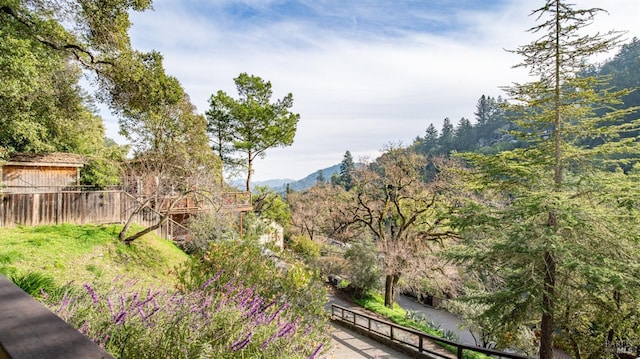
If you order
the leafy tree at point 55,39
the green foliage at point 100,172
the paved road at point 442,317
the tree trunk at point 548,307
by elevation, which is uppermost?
the leafy tree at point 55,39

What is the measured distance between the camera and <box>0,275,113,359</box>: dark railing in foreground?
32.6 inches

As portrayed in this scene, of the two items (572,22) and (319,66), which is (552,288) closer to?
(572,22)

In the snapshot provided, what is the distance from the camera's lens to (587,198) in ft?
25.3

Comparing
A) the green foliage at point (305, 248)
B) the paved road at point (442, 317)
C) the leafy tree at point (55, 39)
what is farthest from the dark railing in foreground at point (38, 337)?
the green foliage at point (305, 248)

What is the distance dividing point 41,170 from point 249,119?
11524 millimetres

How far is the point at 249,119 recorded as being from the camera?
73.6 ft

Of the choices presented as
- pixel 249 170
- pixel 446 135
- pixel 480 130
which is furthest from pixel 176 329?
pixel 480 130

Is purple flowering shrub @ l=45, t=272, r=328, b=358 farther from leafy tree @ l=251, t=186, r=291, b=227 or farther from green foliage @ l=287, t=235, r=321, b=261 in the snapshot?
leafy tree @ l=251, t=186, r=291, b=227

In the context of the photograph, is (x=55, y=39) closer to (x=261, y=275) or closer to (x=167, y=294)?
(x=167, y=294)

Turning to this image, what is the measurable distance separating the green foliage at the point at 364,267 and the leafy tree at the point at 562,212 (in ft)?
26.8

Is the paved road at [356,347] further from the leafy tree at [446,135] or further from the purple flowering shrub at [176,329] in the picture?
the leafy tree at [446,135]

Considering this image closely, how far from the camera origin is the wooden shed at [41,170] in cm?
1357

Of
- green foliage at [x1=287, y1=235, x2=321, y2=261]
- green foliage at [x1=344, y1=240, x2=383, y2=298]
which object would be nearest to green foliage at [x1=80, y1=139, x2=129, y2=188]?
green foliage at [x1=287, y1=235, x2=321, y2=261]

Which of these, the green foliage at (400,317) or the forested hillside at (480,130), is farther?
the forested hillside at (480,130)
